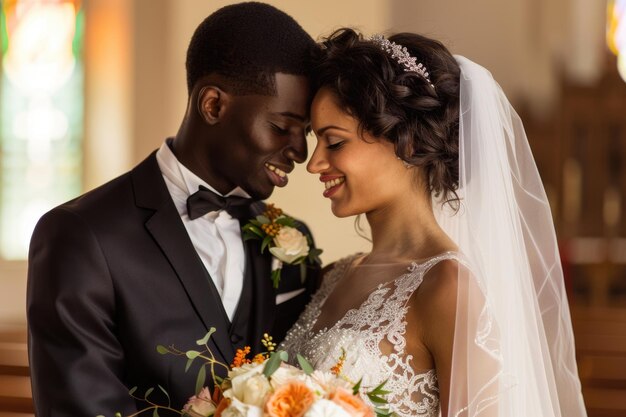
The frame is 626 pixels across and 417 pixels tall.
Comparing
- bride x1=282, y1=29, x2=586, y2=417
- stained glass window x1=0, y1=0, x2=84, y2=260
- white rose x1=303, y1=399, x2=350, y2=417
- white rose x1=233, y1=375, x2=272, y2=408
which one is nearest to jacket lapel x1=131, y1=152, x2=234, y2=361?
bride x1=282, y1=29, x2=586, y2=417

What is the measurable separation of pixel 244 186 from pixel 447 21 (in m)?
8.75

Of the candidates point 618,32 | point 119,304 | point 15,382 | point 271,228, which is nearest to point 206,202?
point 271,228

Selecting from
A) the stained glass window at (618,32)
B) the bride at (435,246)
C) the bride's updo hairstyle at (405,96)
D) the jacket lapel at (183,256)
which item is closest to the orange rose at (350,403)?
the bride at (435,246)

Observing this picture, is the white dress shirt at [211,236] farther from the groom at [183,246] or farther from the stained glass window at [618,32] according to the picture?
the stained glass window at [618,32]

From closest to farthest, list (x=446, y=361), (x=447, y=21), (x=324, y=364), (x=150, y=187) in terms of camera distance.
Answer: (x=446, y=361) → (x=324, y=364) → (x=150, y=187) → (x=447, y=21)

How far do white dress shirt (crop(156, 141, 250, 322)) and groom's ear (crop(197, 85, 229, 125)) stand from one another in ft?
0.55

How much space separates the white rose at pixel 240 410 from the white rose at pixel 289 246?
0.91 meters

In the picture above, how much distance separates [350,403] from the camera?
1.94 meters

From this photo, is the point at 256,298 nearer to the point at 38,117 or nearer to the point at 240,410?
the point at 240,410

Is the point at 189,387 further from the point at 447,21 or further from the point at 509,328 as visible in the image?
the point at 447,21

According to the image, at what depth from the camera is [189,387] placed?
8.38 feet

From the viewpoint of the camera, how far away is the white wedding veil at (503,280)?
91.4 inches

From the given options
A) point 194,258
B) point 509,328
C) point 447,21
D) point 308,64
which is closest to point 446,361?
point 509,328

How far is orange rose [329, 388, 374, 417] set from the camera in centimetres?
192
